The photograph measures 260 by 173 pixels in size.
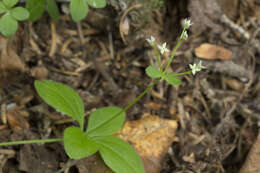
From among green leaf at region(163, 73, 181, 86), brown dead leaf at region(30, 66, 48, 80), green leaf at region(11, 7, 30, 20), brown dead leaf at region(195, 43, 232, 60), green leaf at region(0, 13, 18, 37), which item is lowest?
brown dead leaf at region(195, 43, 232, 60)

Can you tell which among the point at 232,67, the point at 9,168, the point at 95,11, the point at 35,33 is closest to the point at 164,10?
the point at 95,11

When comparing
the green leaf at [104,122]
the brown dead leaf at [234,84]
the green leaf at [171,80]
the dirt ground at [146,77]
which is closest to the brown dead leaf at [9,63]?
the dirt ground at [146,77]

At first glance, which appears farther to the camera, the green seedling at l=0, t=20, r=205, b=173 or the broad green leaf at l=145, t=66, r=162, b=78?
the green seedling at l=0, t=20, r=205, b=173

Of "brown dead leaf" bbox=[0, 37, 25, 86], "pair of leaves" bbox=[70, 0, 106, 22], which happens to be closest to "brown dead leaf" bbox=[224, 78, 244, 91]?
"pair of leaves" bbox=[70, 0, 106, 22]

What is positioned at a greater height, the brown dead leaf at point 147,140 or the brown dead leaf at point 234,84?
the brown dead leaf at point 234,84

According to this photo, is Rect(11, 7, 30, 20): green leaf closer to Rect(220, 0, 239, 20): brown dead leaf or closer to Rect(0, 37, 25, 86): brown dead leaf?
Rect(0, 37, 25, 86): brown dead leaf

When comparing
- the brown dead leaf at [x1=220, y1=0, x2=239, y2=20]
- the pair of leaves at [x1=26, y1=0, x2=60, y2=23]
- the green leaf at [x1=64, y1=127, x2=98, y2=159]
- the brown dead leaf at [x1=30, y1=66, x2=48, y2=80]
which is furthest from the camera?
the brown dead leaf at [x1=220, y1=0, x2=239, y2=20]

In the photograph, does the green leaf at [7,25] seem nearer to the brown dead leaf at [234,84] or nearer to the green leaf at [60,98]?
the green leaf at [60,98]

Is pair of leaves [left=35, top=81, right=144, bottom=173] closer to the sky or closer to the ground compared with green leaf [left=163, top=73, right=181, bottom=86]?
closer to the ground
